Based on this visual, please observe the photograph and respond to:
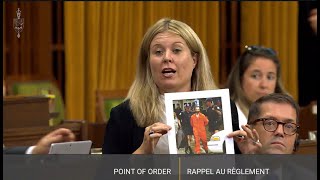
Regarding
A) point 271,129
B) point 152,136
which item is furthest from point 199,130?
point 271,129

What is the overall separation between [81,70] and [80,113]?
49 cm

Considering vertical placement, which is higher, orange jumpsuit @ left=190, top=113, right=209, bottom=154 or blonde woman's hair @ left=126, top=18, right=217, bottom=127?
blonde woman's hair @ left=126, top=18, right=217, bottom=127

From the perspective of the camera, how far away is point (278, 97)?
8.36 feet

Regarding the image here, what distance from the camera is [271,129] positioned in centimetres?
235

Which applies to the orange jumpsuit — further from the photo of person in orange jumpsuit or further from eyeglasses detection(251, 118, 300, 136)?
eyeglasses detection(251, 118, 300, 136)

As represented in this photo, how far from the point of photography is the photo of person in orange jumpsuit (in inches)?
83.3

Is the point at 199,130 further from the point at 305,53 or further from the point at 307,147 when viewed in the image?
the point at 305,53

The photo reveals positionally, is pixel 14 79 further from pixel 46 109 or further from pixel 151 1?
pixel 46 109

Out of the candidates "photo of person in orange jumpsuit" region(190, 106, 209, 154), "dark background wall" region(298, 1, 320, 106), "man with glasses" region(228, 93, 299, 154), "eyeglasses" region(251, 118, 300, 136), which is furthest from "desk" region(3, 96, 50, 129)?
"dark background wall" region(298, 1, 320, 106)

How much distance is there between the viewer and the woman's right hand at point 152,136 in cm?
211

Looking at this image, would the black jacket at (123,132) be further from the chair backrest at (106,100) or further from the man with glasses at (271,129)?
the chair backrest at (106,100)

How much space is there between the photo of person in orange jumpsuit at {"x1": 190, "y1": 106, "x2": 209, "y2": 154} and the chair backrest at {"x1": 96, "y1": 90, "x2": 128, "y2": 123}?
4.07 meters

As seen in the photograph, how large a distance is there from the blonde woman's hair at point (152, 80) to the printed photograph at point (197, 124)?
218mm

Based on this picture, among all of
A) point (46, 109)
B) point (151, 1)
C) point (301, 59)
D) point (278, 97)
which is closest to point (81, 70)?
point (151, 1)
